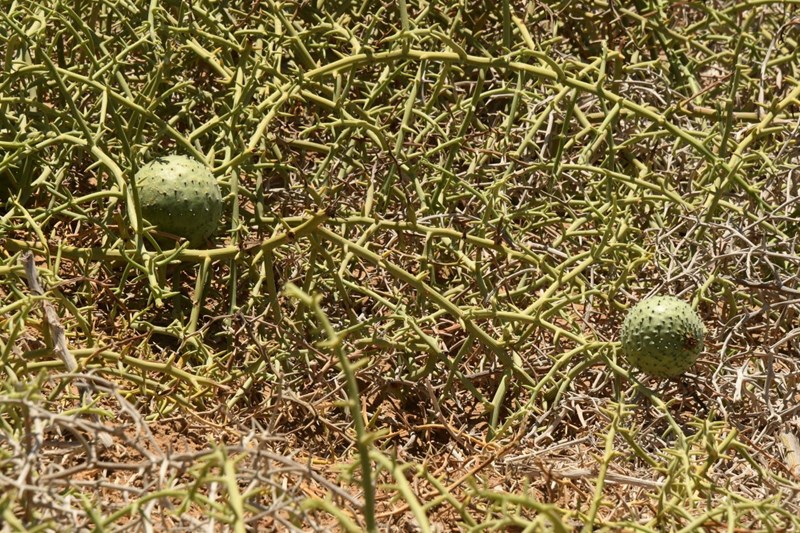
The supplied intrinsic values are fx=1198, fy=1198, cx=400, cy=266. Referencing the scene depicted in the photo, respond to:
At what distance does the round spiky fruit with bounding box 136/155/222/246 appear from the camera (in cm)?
262

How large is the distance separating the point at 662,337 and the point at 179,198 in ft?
3.53

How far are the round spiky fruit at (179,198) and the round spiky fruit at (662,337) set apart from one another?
0.95m

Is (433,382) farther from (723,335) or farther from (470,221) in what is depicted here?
(723,335)

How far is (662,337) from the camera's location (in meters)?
2.49

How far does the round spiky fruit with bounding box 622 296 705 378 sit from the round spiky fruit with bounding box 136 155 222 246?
0.95m

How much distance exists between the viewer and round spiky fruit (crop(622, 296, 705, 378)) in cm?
250

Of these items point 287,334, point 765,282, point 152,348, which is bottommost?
point 152,348

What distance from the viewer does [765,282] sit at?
2715mm

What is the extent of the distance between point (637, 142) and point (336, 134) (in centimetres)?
79

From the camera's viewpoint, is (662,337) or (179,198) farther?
(179,198)

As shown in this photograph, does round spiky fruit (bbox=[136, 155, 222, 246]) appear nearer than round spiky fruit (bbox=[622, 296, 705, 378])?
No

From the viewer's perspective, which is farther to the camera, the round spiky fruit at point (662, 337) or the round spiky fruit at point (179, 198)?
the round spiky fruit at point (179, 198)

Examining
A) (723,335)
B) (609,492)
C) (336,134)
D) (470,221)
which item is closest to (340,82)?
(336,134)

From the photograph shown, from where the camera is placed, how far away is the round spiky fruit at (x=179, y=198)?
262 cm
